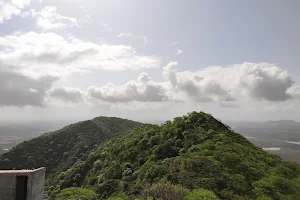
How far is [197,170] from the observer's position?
26.2 meters

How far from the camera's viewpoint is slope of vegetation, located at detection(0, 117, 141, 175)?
77.1 metres

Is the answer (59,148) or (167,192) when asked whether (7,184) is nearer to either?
(167,192)

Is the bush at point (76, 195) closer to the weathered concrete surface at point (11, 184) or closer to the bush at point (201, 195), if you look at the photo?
the weathered concrete surface at point (11, 184)

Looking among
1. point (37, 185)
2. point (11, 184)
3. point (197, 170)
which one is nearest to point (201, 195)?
point (197, 170)

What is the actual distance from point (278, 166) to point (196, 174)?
1225cm

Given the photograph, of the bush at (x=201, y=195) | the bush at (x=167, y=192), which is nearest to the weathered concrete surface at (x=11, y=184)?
the bush at (x=167, y=192)

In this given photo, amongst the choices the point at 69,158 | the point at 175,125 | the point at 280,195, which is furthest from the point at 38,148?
the point at 280,195

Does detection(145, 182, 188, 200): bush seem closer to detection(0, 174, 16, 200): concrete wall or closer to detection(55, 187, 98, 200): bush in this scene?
detection(55, 187, 98, 200): bush

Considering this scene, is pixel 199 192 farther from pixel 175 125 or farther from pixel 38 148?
pixel 38 148

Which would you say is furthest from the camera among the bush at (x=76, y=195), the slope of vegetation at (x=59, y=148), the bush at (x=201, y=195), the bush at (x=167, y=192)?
the slope of vegetation at (x=59, y=148)

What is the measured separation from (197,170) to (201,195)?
5.57m

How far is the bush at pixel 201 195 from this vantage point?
2020cm

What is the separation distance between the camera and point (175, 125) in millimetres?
44562

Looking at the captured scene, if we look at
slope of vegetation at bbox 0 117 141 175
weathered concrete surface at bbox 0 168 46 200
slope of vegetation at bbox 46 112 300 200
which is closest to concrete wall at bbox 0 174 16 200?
weathered concrete surface at bbox 0 168 46 200
